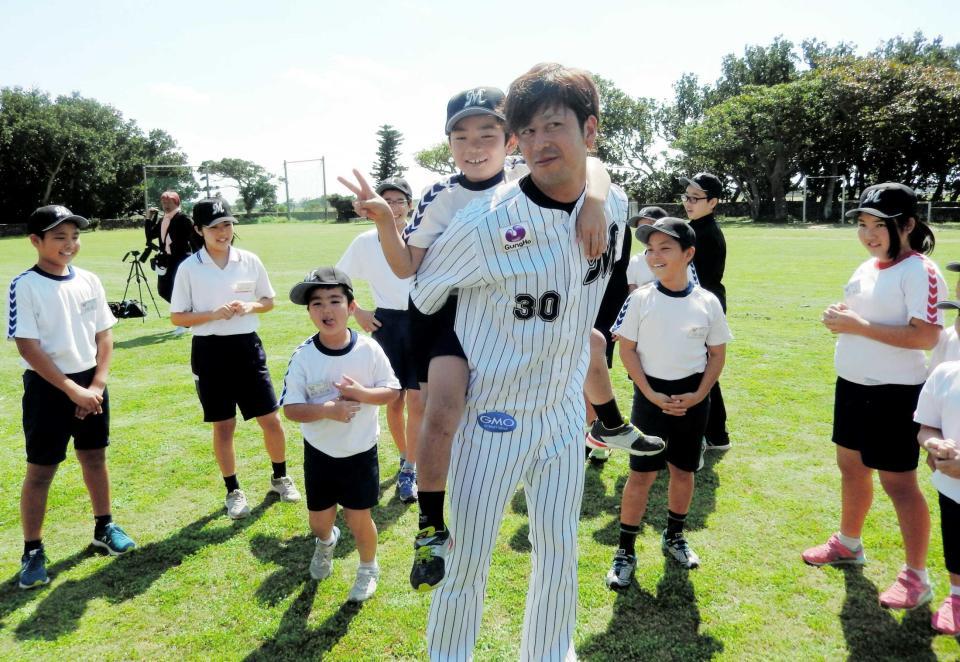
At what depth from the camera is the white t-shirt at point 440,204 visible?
2.48 m

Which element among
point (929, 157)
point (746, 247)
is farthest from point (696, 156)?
point (746, 247)

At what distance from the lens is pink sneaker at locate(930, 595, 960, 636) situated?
3.24 m

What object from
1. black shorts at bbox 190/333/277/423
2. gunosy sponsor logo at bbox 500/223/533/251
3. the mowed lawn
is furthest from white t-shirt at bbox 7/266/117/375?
gunosy sponsor logo at bbox 500/223/533/251

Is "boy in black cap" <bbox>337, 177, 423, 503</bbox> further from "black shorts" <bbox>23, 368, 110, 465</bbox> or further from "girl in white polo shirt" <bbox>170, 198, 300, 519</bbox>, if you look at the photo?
"black shorts" <bbox>23, 368, 110, 465</bbox>

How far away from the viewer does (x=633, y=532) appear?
4.02 meters

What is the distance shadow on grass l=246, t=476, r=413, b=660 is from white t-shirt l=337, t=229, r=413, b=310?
5.42 feet

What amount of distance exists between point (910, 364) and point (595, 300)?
225cm

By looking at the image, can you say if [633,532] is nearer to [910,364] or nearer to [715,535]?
[715,535]

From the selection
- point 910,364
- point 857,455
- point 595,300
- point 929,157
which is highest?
point 929,157

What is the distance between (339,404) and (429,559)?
1.58m

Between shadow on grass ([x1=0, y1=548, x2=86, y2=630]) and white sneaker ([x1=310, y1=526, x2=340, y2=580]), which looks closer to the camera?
shadow on grass ([x1=0, y1=548, x2=86, y2=630])

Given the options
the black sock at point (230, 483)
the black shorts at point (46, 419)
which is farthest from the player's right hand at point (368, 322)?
the black shorts at point (46, 419)

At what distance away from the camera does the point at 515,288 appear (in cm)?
230

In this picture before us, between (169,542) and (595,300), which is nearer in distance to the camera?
(595,300)
